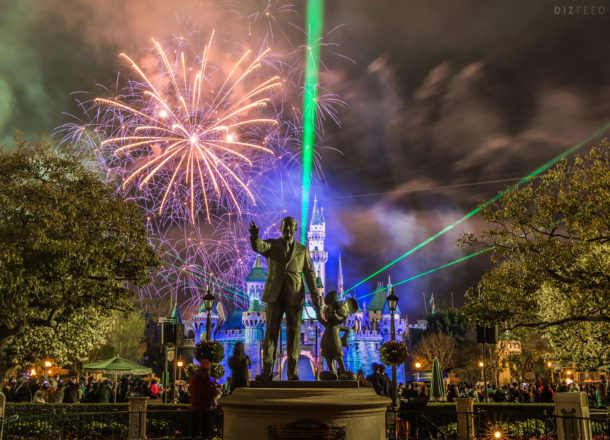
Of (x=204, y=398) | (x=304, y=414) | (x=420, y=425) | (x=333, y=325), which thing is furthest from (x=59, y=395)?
(x=304, y=414)

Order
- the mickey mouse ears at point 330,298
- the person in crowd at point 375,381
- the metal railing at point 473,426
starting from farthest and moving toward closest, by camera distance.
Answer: the person in crowd at point 375,381
the metal railing at point 473,426
the mickey mouse ears at point 330,298

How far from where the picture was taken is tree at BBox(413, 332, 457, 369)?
232 ft

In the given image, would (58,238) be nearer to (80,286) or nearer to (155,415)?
(80,286)

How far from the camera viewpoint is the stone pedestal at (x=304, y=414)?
22.0 feet

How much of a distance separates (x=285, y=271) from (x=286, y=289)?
0.29 metres

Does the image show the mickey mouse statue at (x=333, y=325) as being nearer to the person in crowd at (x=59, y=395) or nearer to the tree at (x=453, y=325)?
the person in crowd at (x=59, y=395)

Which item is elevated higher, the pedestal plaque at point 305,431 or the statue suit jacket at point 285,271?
the statue suit jacket at point 285,271

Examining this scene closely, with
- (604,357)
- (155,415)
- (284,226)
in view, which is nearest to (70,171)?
(155,415)

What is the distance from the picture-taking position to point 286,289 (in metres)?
8.55

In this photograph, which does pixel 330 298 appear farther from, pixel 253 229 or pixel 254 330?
pixel 254 330

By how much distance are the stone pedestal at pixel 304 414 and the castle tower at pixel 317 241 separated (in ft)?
276

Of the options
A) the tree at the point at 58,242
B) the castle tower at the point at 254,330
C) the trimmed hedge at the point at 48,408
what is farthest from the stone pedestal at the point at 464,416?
the castle tower at the point at 254,330

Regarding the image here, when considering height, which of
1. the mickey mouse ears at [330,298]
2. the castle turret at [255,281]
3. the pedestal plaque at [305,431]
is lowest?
the pedestal plaque at [305,431]

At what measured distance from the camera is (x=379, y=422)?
287 inches
